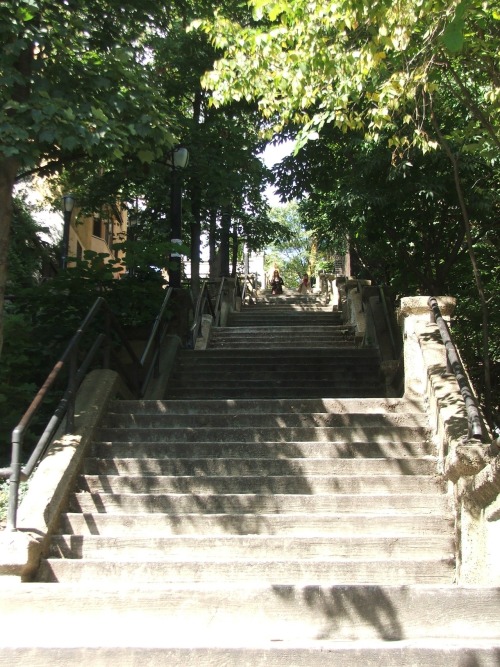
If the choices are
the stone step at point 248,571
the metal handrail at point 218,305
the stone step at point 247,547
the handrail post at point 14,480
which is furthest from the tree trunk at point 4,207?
the metal handrail at point 218,305

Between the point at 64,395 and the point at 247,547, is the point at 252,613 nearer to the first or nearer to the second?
the point at 247,547

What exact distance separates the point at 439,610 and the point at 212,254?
1973 centimetres

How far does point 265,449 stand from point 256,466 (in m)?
0.27

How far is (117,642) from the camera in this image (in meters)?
3.66

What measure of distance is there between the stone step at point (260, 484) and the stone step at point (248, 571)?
905 millimetres

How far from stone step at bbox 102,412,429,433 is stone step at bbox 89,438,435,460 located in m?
0.35

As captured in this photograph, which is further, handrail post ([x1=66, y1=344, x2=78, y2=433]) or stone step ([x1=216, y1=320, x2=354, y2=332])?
stone step ([x1=216, y1=320, x2=354, y2=332])

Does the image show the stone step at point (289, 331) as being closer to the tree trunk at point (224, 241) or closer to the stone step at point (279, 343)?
the stone step at point (279, 343)

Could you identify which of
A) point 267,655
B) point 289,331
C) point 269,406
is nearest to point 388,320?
point 289,331

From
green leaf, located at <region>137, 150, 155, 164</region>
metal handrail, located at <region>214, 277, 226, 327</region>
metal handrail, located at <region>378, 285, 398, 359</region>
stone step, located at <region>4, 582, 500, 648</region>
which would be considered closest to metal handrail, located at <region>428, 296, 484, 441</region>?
stone step, located at <region>4, 582, 500, 648</region>

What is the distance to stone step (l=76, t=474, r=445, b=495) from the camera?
553cm

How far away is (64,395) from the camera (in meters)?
5.99

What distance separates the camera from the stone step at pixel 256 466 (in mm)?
5738

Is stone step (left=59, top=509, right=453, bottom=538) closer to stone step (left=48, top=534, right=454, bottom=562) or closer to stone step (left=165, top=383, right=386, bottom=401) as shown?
stone step (left=48, top=534, right=454, bottom=562)
